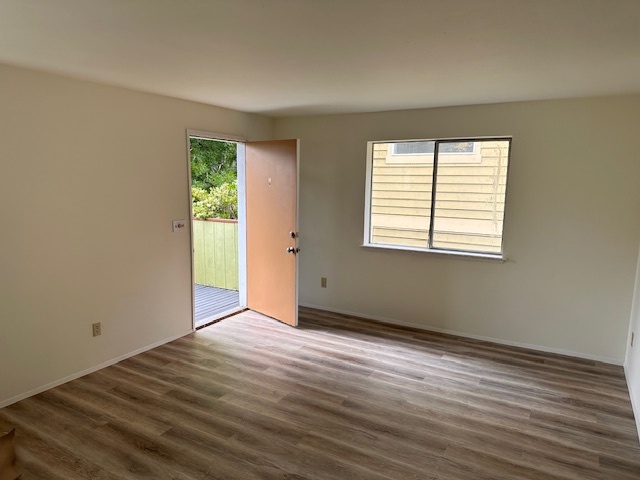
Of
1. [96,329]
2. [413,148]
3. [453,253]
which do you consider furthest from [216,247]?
[453,253]

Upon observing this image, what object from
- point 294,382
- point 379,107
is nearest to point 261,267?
point 294,382

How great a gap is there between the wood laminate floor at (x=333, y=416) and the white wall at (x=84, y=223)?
0.31m

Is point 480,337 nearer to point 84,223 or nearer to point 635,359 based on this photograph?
point 635,359

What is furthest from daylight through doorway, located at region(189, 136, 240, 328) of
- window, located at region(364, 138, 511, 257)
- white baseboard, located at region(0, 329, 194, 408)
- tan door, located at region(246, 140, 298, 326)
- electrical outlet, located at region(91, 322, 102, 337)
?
window, located at region(364, 138, 511, 257)

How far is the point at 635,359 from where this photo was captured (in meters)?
2.92

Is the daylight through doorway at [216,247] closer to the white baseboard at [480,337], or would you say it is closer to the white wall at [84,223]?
the white baseboard at [480,337]

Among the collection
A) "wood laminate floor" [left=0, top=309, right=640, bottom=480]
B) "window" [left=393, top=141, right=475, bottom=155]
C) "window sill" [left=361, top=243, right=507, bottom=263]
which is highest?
"window" [left=393, top=141, right=475, bottom=155]

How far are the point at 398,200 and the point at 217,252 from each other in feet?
9.23

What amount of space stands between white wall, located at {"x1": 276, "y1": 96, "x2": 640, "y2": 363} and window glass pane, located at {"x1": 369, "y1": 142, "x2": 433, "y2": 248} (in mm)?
166

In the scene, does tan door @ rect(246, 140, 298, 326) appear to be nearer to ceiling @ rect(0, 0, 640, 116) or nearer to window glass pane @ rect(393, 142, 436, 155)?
ceiling @ rect(0, 0, 640, 116)

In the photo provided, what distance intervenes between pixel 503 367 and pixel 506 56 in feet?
8.02

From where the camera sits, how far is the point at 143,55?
2.32m

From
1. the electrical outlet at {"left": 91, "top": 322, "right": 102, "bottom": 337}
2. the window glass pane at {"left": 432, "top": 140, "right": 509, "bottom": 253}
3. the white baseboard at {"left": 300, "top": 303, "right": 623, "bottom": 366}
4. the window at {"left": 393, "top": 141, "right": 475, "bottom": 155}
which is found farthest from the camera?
the window at {"left": 393, "top": 141, "right": 475, "bottom": 155}

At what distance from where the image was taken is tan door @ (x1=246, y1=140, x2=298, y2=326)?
416 cm
